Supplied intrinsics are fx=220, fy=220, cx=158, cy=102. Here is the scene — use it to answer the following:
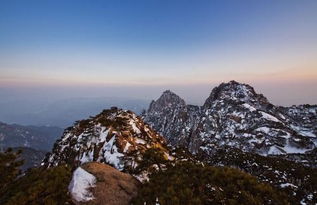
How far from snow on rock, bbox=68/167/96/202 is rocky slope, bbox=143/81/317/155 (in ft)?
250

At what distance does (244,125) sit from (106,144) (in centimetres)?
8651

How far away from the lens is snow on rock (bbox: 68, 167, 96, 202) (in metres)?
14.9

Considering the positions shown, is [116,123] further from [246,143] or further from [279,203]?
[246,143]

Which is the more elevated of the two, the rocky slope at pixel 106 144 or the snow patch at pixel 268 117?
the rocky slope at pixel 106 144

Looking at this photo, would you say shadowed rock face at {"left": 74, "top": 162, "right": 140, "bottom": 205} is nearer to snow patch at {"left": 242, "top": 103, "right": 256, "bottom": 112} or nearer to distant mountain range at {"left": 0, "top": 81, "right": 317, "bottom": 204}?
distant mountain range at {"left": 0, "top": 81, "right": 317, "bottom": 204}

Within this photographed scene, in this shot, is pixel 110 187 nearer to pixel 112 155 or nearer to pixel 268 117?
pixel 112 155

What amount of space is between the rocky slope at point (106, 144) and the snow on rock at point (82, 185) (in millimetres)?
8294

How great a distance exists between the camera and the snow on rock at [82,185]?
48.9ft

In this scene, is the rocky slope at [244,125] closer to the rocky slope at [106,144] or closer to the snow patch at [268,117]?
the snow patch at [268,117]

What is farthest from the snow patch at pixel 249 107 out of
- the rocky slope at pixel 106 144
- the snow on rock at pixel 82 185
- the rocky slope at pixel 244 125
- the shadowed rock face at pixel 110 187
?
the snow on rock at pixel 82 185

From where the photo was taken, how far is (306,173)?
5059 centimetres

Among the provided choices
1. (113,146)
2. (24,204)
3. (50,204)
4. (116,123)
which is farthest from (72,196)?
(116,123)

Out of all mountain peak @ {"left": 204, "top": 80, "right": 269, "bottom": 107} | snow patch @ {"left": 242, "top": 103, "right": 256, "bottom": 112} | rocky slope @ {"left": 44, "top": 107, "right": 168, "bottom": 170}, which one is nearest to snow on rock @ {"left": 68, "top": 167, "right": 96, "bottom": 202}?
rocky slope @ {"left": 44, "top": 107, "right": 168, "bottom": 170}

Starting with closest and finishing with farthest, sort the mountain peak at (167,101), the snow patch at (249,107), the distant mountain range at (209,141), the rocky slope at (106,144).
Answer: the distant mountain range at (209,141) → the rocky slope at (106,144) → the snow patch at (249,107) → the mountain peak at (167,101)
